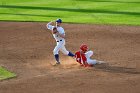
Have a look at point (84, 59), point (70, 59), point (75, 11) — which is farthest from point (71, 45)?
point (75, 11)

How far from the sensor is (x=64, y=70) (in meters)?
14.9

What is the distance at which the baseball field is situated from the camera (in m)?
13.3

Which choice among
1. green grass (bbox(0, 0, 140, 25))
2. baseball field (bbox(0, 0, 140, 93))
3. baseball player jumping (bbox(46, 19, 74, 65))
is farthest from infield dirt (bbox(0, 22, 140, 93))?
green grass (bbox(0, 0, 140, 25))

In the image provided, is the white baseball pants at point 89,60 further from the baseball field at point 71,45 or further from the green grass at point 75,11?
the green grass at point 75,11

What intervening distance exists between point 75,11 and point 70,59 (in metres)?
9.07

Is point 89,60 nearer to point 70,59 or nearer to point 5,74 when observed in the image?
point 70,59

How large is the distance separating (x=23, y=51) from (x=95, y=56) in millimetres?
2901

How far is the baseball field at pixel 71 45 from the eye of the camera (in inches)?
525

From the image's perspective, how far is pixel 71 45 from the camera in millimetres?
18359

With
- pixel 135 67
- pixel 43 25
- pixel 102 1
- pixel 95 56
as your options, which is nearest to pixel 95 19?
pixel 43 25

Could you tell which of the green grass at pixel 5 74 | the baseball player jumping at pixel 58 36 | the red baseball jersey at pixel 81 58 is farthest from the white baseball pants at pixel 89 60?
the green grass at pixel 5 74

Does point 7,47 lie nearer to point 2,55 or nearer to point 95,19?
point 2,55

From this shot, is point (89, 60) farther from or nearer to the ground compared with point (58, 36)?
nearer to the ground

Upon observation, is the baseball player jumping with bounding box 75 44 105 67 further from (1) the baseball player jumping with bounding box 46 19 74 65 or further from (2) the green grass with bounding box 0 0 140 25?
(2) the green grass with bounding box 0 0 140 25
